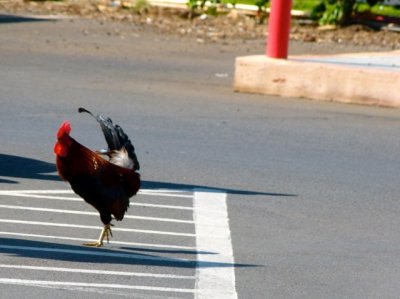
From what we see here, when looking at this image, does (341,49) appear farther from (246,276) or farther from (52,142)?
(246,276)

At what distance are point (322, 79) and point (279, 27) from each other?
1023mm

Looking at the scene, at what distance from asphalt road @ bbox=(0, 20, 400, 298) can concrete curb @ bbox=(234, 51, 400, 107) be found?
0.86 feet

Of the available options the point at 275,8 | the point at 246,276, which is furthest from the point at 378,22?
the point at 246,276

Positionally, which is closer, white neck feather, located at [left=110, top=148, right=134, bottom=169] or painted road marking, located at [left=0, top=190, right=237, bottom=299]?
painted road marking, located at [left=0, top=190, right=237, bottom=299]

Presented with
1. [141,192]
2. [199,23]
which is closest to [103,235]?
[141,192]

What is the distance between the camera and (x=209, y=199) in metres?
10.8

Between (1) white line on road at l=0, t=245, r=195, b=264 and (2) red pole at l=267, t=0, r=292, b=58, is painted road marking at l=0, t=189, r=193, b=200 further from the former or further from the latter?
(2) red pole at l=267, t=0, r=292, b=58

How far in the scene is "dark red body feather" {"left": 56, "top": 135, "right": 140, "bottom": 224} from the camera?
8.25 meters

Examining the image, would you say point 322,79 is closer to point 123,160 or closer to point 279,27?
point 279,27

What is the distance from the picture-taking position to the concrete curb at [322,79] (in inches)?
663

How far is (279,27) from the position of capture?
17672 mm

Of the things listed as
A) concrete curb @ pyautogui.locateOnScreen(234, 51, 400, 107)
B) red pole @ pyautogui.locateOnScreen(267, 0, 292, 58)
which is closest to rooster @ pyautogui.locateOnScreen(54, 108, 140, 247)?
concrete curb @ pyautogui.locateOnScreen(234, 51, 400, 107)

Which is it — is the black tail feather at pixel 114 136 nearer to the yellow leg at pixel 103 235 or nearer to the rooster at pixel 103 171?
the rooster at pixel 103 171

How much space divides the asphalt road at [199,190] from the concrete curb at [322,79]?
263 millimetres
